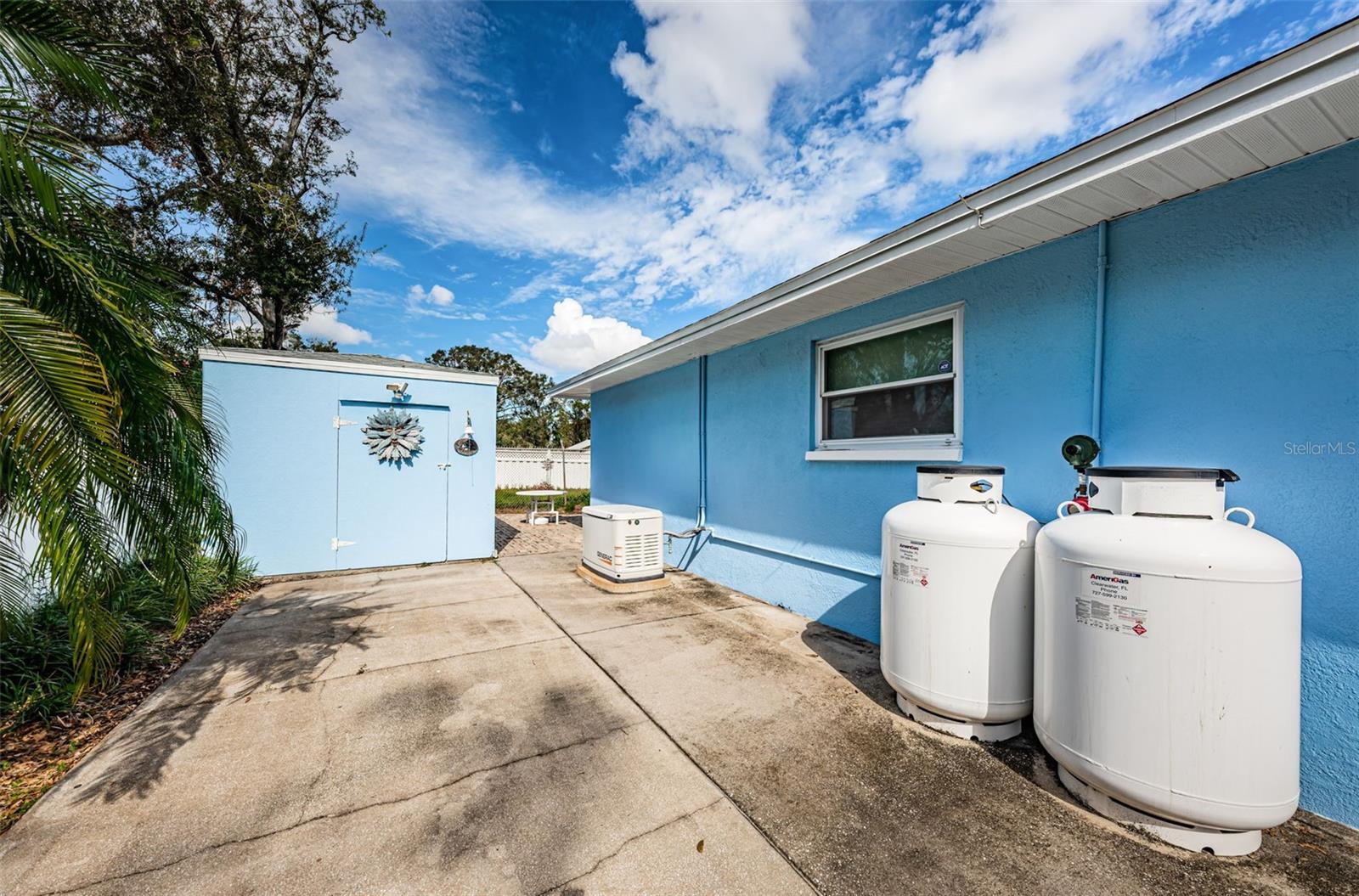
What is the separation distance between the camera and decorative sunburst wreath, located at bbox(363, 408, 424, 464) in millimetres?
6691

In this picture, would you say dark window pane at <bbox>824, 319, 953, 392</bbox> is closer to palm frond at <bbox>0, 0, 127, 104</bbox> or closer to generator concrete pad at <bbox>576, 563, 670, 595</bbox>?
generator concrete pad at <bbox>576, 563, 670, 595</bbox>

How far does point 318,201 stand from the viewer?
10.8 meters

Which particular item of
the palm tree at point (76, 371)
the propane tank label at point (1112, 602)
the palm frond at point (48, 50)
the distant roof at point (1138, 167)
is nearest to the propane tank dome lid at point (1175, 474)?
the propane tank label at point (1112, 602)

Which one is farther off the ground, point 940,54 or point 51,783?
point 940,54

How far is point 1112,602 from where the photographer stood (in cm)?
193

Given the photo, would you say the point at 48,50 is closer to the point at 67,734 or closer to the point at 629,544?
the point at 67,734

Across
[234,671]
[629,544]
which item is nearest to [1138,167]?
[629,544]

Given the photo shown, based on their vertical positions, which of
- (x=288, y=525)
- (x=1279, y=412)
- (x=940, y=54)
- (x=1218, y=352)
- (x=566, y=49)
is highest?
(x=566, y=49)

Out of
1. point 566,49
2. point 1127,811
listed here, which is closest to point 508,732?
point 1127,811

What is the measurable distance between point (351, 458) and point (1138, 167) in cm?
790

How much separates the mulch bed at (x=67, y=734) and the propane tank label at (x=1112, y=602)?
443 centimetres

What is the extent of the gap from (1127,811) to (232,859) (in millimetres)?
3426

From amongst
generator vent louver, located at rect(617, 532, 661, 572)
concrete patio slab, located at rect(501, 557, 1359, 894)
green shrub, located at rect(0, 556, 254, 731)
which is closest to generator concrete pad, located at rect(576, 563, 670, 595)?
generator vent louver, located at rect(617, 532, 661, 572)

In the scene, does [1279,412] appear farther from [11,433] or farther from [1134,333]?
[11,433]
